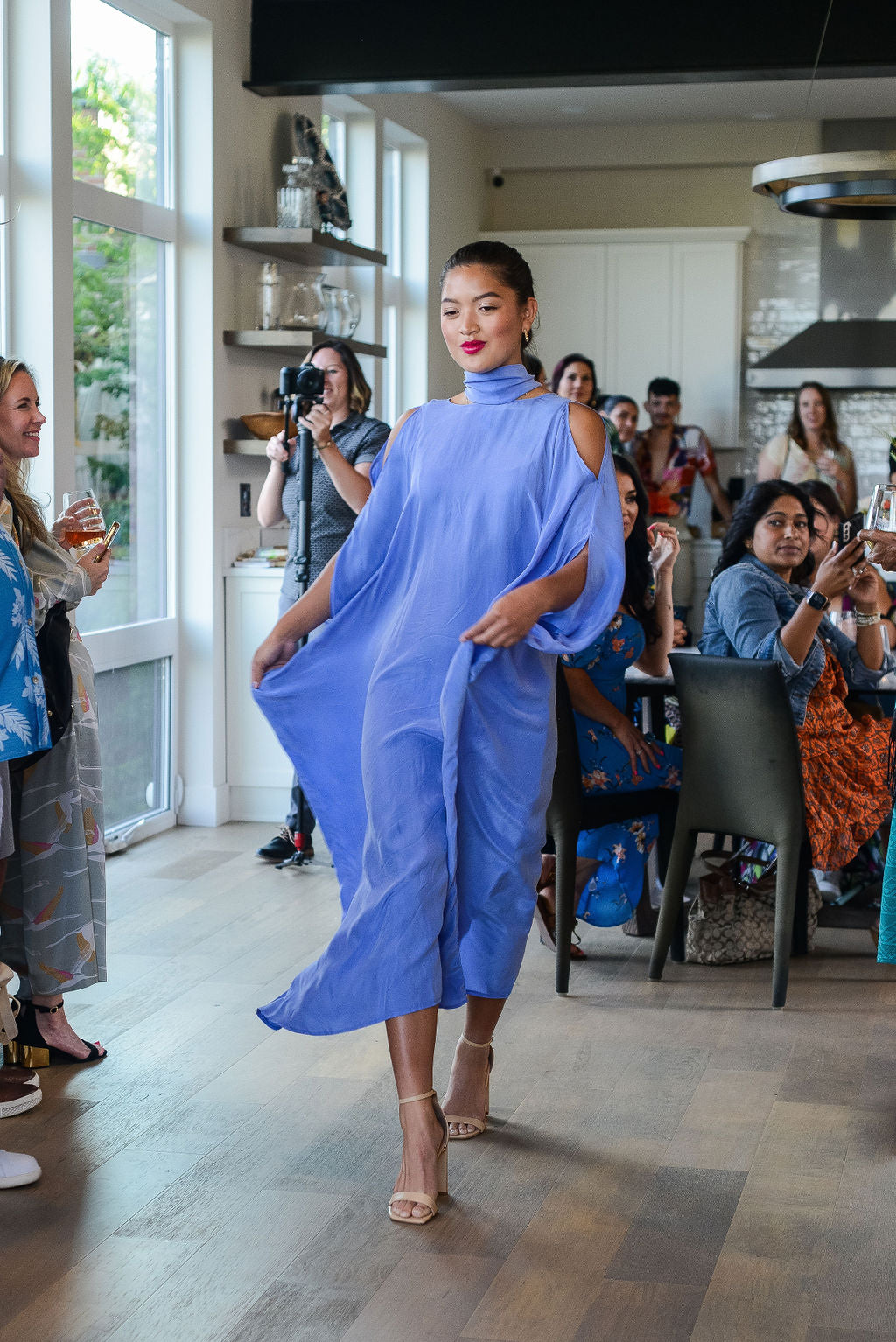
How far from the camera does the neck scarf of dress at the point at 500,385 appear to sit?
2609 mm

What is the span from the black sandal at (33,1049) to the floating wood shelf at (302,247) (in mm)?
3260

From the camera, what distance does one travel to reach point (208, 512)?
18.4 feet

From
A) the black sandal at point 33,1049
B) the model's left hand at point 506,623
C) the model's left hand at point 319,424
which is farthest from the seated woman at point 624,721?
the model's left hand at point 506,623

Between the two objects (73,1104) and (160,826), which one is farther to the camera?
(160,826)

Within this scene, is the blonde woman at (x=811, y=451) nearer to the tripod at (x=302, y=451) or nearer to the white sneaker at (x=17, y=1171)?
the tripod at (x=302, y=451)

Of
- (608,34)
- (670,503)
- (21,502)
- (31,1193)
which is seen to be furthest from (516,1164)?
(670,503)

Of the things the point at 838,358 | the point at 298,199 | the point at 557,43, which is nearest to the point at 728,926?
the point at 557,43

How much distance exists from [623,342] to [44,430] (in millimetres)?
5645

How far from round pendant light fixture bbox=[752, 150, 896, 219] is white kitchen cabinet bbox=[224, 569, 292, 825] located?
7.44 feet

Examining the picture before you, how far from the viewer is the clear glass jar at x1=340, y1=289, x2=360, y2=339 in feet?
19.8

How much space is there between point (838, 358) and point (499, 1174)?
24.9 ft

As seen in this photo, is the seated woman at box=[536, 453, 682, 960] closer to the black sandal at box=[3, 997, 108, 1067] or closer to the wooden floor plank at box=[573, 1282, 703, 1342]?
the black sandal at box=[3, 997, 108, 1067]

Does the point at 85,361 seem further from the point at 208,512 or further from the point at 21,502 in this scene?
the point at 21,502

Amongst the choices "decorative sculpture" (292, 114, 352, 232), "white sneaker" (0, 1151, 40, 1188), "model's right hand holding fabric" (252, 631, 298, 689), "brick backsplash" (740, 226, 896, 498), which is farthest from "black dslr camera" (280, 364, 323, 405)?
"brick backsplash" (740, 226, 896, 498)
